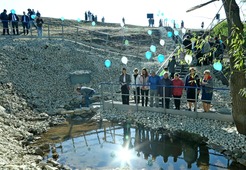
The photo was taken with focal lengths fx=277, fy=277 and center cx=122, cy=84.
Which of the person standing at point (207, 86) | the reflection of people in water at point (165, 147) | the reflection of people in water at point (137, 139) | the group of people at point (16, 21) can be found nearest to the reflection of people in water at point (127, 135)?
the reflection of people in water at point (137, 139)

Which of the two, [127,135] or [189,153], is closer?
[189,153]

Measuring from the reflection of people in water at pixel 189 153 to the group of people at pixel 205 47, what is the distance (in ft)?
9.14

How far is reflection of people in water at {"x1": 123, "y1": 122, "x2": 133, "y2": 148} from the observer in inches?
384

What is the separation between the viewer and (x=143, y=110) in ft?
40.9

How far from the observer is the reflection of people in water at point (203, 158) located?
7.86 meters

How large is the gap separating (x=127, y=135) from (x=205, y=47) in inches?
239

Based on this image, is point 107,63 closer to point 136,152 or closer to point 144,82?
point 144,82

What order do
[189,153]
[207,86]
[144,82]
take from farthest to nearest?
[144,82], [207,86], [189,153]

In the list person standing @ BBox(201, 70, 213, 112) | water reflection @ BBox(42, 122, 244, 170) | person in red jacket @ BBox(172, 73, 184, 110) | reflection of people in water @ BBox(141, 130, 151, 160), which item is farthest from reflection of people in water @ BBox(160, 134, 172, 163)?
person standing @ BBox(201, 70, 213, 112)

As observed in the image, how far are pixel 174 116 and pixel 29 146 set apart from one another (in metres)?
5.70

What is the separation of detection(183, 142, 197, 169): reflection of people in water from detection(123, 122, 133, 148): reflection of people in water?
1.85 m

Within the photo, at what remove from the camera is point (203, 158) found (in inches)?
328

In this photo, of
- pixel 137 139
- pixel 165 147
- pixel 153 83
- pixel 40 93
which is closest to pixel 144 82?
pixel 153 83

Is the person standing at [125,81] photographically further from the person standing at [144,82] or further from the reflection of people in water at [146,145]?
the reflection of people in water at [146,145]
